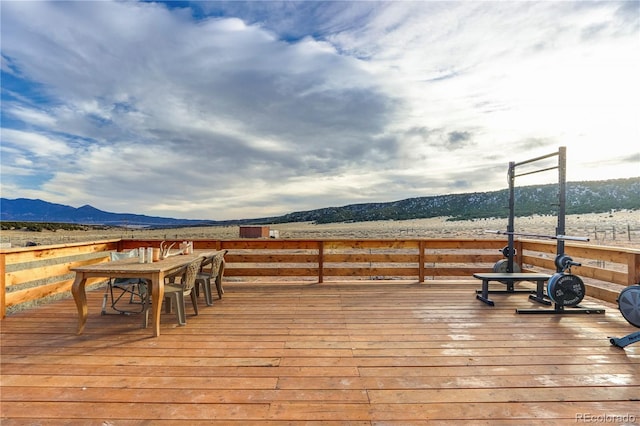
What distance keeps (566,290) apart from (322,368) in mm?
3352

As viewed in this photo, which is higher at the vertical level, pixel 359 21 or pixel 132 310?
pixel 359 21

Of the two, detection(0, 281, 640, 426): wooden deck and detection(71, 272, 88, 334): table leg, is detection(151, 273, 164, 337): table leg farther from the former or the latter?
detection(71, 272, 88, 334): table leg

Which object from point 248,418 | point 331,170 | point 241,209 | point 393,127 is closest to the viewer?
point 248,418

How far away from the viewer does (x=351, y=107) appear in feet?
28.3

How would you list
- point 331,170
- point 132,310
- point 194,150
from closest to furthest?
point 132,310 → point 194,150 → point 331,170

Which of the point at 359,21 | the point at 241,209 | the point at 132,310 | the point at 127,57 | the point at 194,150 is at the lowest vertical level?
the point at 132,310

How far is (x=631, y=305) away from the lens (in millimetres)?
3439

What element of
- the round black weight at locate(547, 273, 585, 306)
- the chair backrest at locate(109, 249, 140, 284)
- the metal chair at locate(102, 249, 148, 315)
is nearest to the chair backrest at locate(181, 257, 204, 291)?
the metal chair at locate(102, 249, 148, 315)

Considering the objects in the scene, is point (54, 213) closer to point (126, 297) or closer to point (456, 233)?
point (456, 233)

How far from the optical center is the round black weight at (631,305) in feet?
11.1

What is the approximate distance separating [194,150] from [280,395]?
33.6 ft

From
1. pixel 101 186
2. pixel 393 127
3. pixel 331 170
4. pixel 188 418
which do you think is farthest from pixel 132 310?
pixel 331 170

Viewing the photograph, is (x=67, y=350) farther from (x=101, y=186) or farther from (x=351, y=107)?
(x=101, y=186)

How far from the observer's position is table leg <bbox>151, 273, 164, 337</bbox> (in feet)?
11.0
